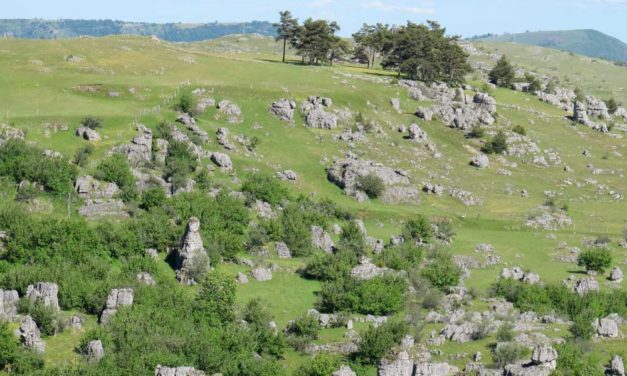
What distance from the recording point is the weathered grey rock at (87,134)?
109 m

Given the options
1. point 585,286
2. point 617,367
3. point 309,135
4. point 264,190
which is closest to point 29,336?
point 617,367

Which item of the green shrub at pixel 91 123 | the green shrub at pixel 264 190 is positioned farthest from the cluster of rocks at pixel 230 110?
the green shrub at pixel 91 123

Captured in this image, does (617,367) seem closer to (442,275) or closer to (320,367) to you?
(320,367)

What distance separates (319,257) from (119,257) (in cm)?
2214

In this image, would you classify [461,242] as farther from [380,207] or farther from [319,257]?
[319,257]

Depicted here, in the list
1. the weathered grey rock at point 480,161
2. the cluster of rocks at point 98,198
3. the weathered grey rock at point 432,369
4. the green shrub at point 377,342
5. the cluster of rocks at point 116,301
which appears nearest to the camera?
the weathered grey rock at point 432,369

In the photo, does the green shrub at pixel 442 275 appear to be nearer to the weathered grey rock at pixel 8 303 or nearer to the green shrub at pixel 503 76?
the weathered grey rock at pixel 8 303

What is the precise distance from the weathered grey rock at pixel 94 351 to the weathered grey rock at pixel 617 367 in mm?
39480

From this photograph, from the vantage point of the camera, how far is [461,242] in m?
102

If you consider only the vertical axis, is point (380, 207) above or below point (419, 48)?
below

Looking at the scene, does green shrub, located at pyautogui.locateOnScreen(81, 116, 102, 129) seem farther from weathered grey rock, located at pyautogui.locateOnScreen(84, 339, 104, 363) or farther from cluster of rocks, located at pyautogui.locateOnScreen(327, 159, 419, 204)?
weathered grey rock, located at pyautogui.locateOnScreen(84, 339, 104, 363)

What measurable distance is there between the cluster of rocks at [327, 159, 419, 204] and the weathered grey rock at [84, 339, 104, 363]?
6056 centimetres

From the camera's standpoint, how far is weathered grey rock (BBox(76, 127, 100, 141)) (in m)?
109

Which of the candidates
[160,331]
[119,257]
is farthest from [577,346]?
[119,257]
